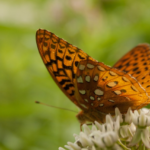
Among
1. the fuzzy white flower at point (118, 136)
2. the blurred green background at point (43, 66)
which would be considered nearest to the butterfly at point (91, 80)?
the fuzzy white flower at point (118, 136)

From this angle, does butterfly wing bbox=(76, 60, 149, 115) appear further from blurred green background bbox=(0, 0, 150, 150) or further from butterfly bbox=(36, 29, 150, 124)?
blurred green background bbox=(0, 0, 150, 150)

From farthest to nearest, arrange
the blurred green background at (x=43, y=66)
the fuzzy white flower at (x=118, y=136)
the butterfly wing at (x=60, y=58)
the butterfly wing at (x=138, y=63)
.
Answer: the blurred green background at (x=43, y=66), the butterfly wing at (x=138, y=63), the butterfly wing at (x=60, y=58), the fuzzy white flower at (x=118, y=136)

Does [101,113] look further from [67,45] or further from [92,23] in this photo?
[92,23]

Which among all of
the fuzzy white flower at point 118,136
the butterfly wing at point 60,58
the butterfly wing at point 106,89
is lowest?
the fuzzy white flower at point 118,136

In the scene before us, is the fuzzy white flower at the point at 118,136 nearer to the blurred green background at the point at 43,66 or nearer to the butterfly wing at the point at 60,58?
the butterfly wing at the point at 60,58

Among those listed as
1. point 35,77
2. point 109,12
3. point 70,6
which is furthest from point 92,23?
point 35,77

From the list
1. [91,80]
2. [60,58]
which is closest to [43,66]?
[60,58]

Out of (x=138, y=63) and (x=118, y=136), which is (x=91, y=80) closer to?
(x=118, y=136)
